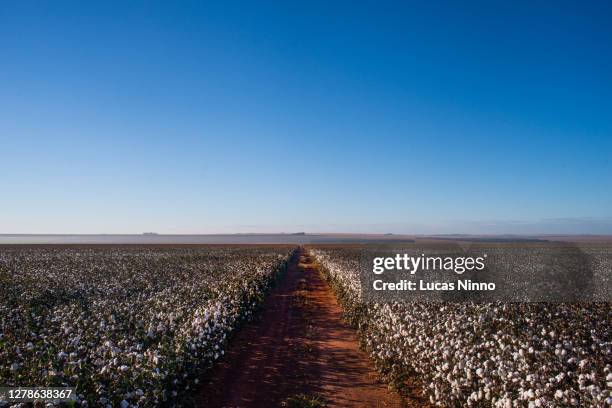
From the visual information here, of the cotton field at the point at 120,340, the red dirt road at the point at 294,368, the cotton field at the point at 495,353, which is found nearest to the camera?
the cotton field at the point at 495,353

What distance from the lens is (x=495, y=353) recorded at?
729 cm

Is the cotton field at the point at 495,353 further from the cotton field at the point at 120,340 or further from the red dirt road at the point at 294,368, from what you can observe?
the cotton field at the point at 120,340

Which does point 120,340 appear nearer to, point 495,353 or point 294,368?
point 294,368

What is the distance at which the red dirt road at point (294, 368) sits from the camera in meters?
9.21

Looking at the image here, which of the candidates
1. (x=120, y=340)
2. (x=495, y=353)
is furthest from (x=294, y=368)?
(x=495, y=353)

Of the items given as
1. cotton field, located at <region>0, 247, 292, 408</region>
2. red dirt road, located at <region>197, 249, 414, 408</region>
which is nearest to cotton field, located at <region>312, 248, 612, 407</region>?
red dirt road, located at <region>197, 249, 414, 408</region>

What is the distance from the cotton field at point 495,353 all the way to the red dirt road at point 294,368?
27.4 inches

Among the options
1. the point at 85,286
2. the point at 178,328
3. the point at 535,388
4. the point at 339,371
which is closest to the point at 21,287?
the point at 85,286

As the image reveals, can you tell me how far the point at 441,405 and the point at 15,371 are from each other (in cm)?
774

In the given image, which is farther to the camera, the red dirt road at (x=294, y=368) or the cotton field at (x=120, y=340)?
the red dirt road at (x=294, y=368)

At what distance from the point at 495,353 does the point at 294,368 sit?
5.74m

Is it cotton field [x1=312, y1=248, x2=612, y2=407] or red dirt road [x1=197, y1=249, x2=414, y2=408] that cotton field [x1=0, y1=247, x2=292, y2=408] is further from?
cotton field [x1=312, y1=248, x2=612, y2=407]

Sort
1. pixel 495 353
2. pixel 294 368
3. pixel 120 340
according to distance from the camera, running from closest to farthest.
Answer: pixel 495 353 → pixel 120 340 → pixel 294 368

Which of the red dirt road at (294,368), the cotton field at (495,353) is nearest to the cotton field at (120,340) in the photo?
the red dirt road at (294,368)
